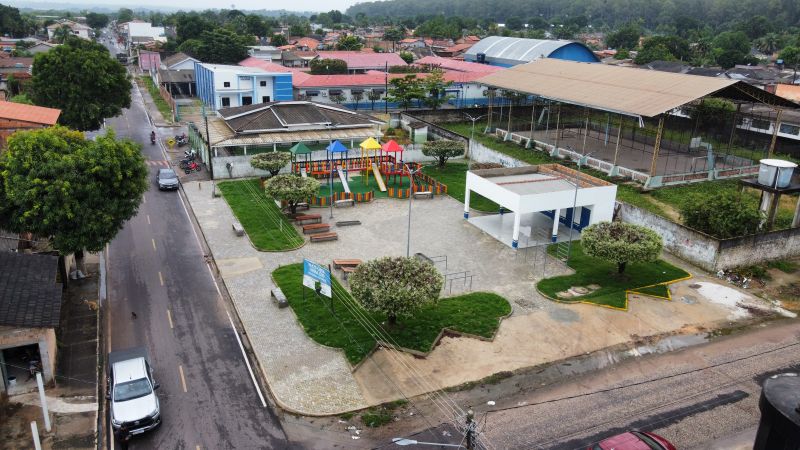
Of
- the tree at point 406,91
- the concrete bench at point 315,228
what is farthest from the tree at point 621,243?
the tree at point 406,91

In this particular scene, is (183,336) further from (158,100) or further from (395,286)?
(158,100)

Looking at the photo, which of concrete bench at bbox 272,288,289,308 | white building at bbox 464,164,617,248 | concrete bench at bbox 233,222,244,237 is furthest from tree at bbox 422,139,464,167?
concrete bench at bbox 272,288,289,308

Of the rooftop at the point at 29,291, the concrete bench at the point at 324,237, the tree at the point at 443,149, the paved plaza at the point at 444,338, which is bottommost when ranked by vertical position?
the paved plaza at the point at 444,338

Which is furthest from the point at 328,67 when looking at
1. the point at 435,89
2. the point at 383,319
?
the point at 383,319

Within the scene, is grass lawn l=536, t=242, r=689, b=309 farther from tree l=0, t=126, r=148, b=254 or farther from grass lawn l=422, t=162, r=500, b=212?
tree l=0, t=126, r=148, b=254

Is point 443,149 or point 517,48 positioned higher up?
point 517,48

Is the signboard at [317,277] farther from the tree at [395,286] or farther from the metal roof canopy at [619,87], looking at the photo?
the metal roof canopy at [619,87]
